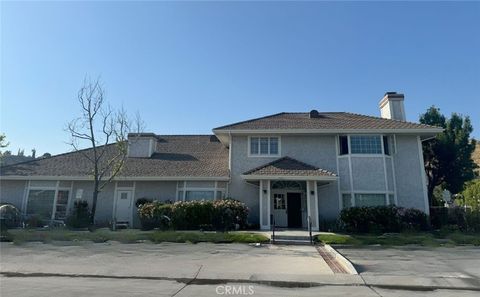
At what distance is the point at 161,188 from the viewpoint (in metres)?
22.4

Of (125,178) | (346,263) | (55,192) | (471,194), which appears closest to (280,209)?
(125,178)

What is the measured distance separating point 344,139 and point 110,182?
15.4m

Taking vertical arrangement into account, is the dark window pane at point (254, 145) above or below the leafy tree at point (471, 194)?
above

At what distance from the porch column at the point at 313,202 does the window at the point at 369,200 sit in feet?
9.30

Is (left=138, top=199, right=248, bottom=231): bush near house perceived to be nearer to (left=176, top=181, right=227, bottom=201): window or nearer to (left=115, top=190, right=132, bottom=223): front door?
(left=176, top=181, right=227, bottom=201): window

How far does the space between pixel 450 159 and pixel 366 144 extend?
1136cm

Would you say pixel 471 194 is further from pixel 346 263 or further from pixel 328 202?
pixel 346 263

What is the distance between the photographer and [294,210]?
21078mm

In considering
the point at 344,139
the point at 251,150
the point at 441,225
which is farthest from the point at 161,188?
the point at 441,225

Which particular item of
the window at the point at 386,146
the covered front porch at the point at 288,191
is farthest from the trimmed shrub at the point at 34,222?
the window at the point at 386,146

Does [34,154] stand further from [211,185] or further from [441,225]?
[441,225]

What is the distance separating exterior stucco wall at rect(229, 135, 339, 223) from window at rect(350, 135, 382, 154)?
4.00 ft

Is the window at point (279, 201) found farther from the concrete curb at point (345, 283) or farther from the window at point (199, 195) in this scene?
the concrete curb at point (345, 283)

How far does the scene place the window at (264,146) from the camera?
72.5ft
